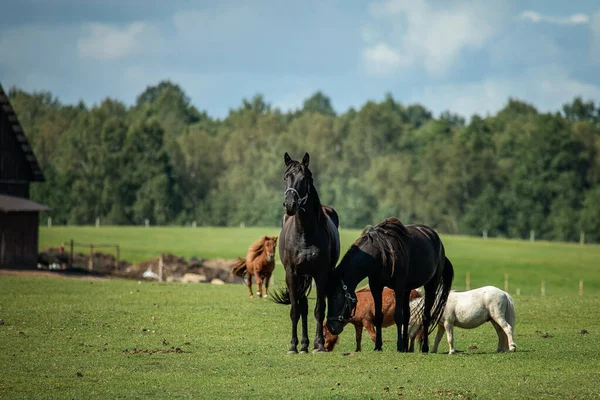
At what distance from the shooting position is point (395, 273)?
16.9 meters

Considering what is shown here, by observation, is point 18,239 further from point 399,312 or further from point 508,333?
point 508,333

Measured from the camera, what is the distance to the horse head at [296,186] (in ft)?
52.5

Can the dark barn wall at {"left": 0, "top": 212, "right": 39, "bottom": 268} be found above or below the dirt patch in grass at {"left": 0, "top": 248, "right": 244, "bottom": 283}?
above

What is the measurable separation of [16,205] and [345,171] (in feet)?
290

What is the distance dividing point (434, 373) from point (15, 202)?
118 ft

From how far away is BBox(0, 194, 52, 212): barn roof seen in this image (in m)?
45.5

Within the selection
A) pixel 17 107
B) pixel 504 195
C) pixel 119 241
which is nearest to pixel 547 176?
pixel 504 195

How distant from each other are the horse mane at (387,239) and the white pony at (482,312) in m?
2.02

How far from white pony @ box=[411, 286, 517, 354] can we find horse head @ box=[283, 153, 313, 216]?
13.8ft

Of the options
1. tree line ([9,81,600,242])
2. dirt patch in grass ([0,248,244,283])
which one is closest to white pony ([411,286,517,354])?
dirt patch in grass ([0,248,244,283])

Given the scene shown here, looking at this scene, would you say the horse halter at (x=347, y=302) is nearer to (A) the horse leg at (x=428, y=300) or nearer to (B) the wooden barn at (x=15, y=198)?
(A) the horse leg at (x=428, y=300)

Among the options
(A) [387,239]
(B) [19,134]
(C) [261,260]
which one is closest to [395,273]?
(A) [387,239]

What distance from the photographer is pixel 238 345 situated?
19297mm

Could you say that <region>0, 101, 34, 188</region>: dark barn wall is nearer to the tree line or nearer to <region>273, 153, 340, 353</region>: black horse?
<region>273, 153, 340, 353</region>: black horse
